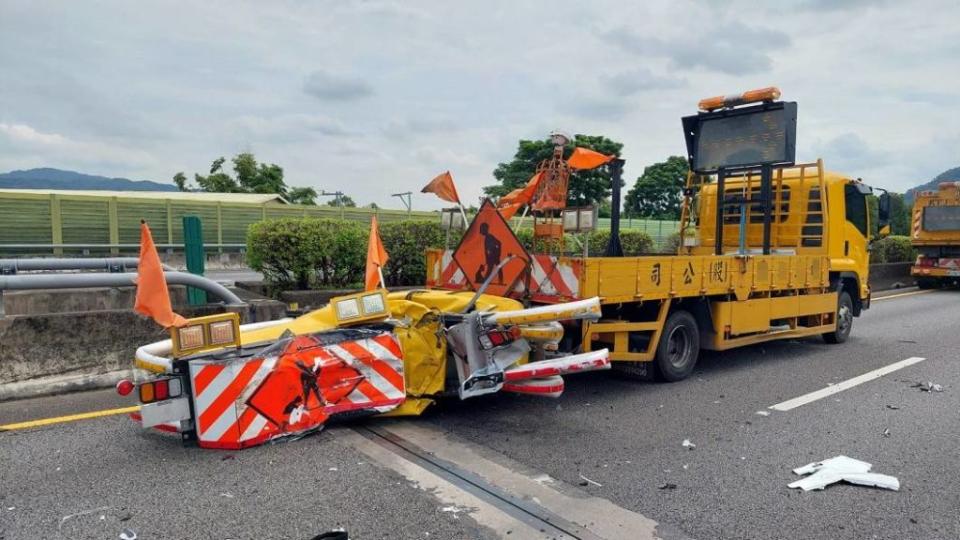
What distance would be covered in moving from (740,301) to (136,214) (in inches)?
812

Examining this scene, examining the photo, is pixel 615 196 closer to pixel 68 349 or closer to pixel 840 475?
pixel 840 475

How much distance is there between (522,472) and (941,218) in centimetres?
1910

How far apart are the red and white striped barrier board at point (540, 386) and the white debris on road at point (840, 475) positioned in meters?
1.76

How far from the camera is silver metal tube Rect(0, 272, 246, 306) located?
234 inches

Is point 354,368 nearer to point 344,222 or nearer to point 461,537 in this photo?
point 461,537

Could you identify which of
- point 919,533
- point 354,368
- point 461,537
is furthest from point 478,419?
point 919,533

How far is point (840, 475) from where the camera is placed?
415cm

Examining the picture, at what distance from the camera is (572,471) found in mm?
4215

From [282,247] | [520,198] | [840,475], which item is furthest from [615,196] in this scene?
[282,247]

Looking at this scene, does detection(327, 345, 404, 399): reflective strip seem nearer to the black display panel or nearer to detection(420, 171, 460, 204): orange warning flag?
detection(420, 171, 460, 204): orange warning flag

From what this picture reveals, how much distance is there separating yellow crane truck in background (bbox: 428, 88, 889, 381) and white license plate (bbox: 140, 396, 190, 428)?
2989 mm

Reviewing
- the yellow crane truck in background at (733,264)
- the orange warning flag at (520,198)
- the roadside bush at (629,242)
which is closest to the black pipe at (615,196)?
the yellow crane truck in background at (733,264)

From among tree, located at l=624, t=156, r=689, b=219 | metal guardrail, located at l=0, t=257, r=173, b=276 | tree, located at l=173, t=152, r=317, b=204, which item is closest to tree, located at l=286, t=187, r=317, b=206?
tree, located at l=173, t=152, r=317, b=204

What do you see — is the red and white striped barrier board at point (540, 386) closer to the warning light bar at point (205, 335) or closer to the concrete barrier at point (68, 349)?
the warning light bar at point (205, 335)
